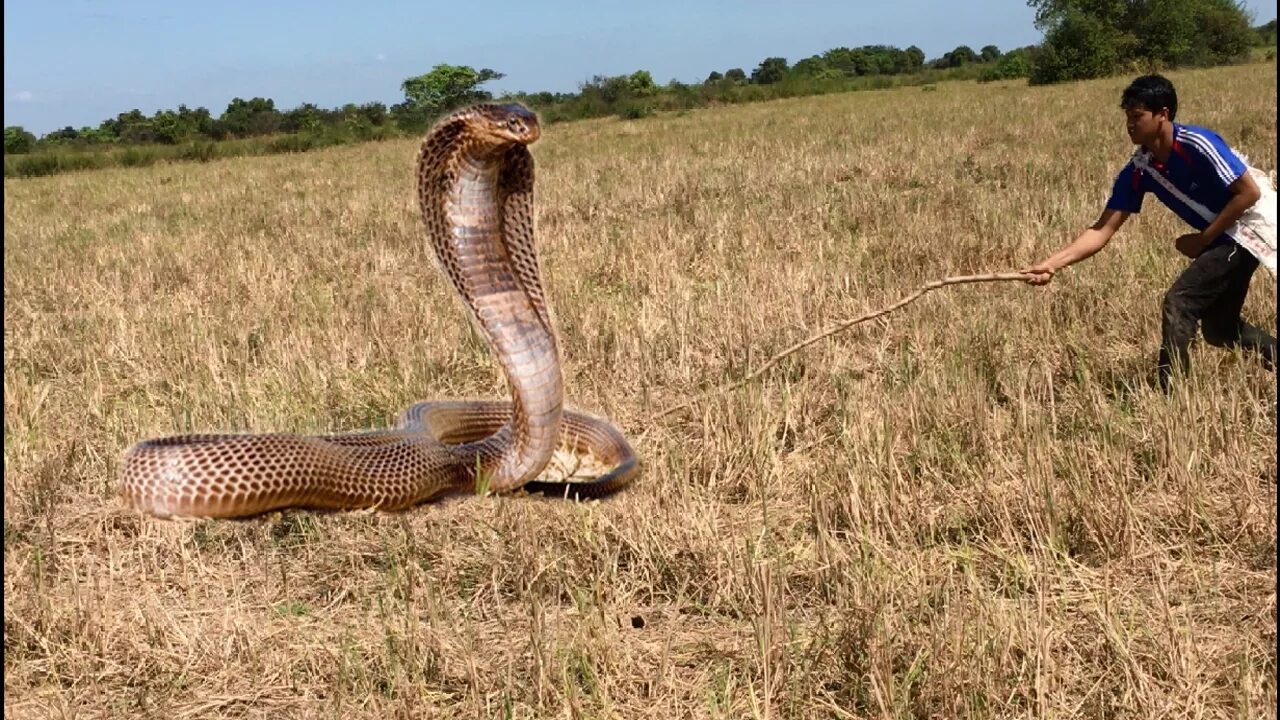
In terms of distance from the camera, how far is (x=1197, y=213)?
524 centimetres

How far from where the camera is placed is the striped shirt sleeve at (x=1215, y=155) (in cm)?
497

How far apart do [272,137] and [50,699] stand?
134ft

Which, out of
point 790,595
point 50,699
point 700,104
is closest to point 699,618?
point 790,595

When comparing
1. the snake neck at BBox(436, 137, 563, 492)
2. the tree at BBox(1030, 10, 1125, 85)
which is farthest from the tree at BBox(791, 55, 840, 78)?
the snake neck at BBox(436, 137, 563, 492)

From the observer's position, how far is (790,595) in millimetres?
3332

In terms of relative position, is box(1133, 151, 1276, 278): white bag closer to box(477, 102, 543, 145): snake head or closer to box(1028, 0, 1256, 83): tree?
box(477, 102, 543, 145): snake head

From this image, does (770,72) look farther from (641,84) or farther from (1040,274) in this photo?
(1040,274)

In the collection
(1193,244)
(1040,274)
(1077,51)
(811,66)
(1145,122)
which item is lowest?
(1040,274)

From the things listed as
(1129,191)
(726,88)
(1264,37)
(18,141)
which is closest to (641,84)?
(726,88)

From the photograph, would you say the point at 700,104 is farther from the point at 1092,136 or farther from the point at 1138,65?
the point at 1092,136

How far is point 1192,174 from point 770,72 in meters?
81.2

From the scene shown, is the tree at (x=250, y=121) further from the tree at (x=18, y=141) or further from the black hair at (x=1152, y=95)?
the black hair at (x=1152, y=95)

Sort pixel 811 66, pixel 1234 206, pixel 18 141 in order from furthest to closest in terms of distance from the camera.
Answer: pixel 811 66 < pixel 18 141 < pixel 1234 206

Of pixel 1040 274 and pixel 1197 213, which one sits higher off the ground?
pixel 1197 213
